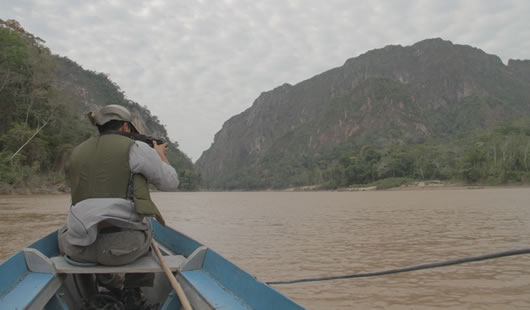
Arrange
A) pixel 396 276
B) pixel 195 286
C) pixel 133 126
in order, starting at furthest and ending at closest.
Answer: pixel 396 276 → pixel 133 126 → pixel 195 286

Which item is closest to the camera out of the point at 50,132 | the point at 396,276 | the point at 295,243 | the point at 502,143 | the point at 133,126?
the point at 133,126

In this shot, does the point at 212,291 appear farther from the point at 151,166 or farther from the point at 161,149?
the point at 161,149

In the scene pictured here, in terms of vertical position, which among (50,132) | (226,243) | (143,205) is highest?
(50,132)

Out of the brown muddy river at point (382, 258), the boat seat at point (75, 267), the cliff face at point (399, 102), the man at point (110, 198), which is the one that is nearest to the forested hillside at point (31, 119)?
the brown muddy river at point (382, 258)

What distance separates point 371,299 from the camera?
3570 mm

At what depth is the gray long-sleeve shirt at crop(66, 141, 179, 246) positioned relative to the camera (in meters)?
2.08

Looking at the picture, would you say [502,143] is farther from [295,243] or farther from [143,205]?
[143,205]

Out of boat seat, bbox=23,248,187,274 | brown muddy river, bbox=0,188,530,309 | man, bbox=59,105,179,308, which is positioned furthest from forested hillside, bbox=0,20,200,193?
man, bbox=59,105,179,308

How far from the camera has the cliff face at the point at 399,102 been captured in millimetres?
105375

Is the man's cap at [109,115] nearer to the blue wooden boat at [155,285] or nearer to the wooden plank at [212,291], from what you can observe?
the blue wooden boat at [155,285]

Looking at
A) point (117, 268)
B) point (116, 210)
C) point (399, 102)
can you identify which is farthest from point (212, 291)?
point (399, 102)

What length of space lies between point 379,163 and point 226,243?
61.1m

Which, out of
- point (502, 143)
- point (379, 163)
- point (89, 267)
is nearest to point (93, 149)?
point (89, 267)

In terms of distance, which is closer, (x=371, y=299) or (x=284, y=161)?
(x=371, y=299)
